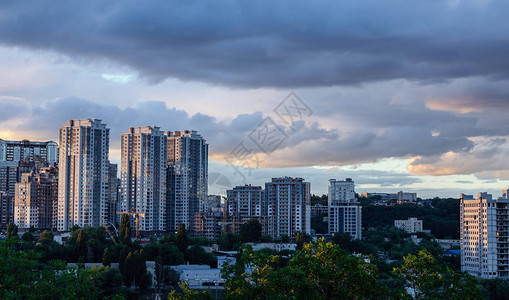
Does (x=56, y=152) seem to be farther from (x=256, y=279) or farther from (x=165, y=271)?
(x=256, y=279)

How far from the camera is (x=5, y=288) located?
41.0 ft

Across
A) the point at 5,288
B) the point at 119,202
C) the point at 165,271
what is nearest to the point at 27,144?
the point at 119,202

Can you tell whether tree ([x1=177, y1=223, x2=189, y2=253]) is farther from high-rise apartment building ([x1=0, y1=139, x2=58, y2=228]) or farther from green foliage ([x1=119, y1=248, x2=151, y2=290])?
high-rise apartment building ([x1=0, y1=139, x2=58, y2=228])

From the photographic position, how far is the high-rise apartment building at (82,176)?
47.5 m

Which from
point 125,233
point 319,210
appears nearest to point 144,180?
point 125,233

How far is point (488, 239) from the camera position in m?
34.5

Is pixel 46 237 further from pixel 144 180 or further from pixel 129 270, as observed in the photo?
pixel 144 180

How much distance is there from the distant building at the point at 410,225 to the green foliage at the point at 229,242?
728 inches

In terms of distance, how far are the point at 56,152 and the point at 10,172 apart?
345 inches

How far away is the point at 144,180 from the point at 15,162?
16.0 metres

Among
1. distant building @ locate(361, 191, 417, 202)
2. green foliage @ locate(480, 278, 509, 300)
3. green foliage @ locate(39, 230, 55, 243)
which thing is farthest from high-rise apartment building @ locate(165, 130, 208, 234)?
distant building @ locate(361, 191, 417, 202)

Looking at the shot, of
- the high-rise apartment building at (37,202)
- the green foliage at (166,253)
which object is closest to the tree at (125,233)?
the green foliage at (166,253)

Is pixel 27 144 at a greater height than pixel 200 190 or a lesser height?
greater

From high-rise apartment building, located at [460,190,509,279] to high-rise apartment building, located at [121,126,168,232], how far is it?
23376mm
